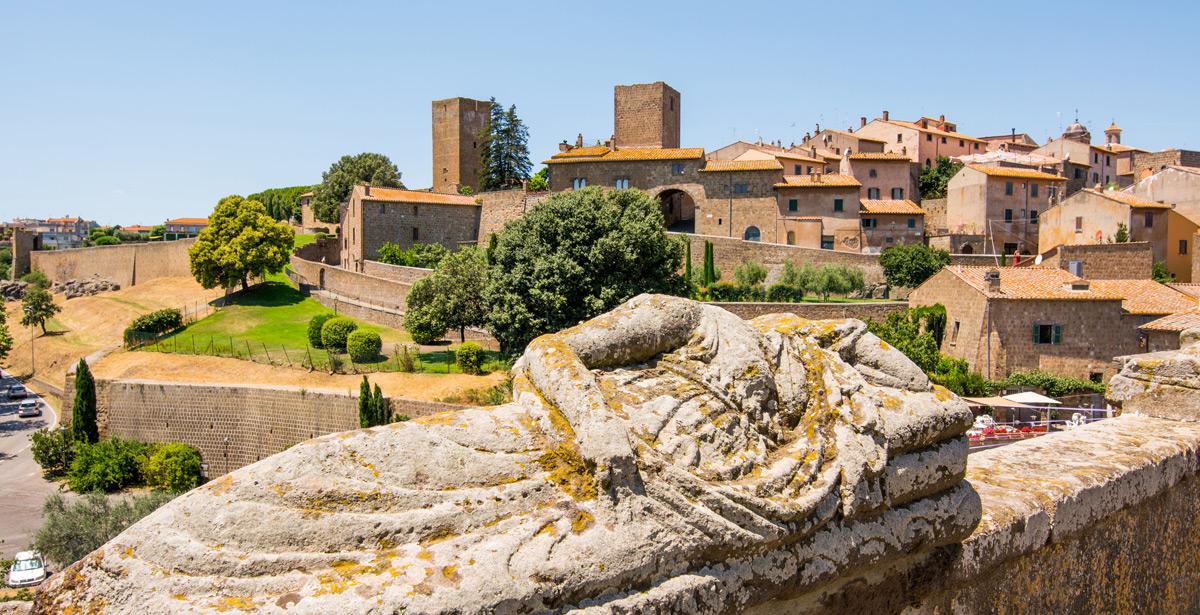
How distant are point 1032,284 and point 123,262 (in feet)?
163

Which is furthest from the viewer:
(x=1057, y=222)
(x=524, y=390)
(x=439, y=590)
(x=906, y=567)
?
(x=1057, y=222)

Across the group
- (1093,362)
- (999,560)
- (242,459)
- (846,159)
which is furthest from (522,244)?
(999,560)

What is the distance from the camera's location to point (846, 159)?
4438 cm

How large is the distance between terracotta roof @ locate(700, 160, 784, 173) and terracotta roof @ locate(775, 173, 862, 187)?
863 millimetres

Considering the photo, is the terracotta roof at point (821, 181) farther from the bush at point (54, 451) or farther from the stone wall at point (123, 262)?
the stone wall at point (123, 262)

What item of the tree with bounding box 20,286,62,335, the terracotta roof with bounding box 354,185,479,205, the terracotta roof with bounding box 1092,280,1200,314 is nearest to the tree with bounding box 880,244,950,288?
the terracotta roof with bounding box 1092,280,1200,314

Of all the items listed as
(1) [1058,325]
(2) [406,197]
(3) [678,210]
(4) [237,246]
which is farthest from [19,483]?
(3) [678,210]

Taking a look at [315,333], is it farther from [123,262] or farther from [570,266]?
[123,262]

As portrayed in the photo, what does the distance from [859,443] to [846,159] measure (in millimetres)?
43777

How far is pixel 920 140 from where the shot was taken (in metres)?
48.9

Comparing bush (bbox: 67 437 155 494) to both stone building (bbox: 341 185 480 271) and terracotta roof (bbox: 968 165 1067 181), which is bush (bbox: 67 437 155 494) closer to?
stone building (bbox: 341 185 480 271)

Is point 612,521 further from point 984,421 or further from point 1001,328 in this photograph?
point 1001,328

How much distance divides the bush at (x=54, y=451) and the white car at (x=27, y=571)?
915cm

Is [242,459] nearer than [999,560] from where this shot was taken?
No
